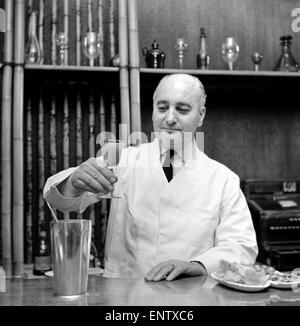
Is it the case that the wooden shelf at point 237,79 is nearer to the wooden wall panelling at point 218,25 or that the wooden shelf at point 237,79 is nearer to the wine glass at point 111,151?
the wooden wall panelling at point 218,25

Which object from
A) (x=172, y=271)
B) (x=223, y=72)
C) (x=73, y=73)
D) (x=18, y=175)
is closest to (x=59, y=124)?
(x=73, y=73)

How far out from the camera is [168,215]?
1.96m

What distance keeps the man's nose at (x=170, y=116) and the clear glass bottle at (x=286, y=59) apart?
1.49 metres

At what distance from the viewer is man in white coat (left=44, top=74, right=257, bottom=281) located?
188 centimetres

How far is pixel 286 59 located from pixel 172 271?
228cm

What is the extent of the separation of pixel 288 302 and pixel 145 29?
2.56 m

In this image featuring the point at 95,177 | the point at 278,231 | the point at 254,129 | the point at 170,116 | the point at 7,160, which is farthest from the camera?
the point at 254,129

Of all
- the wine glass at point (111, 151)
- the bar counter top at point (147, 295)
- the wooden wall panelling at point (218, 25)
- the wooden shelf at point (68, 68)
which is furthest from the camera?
the wooden wall panelling at point (218, 25)

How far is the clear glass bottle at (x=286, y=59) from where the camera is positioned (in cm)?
306

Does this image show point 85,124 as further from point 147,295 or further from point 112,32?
point 147,295

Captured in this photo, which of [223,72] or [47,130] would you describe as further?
[47,130]

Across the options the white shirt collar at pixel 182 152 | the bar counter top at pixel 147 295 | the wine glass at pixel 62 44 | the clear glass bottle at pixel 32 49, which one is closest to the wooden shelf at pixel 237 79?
the wine glass at pixel 62 44

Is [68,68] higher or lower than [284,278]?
higher
